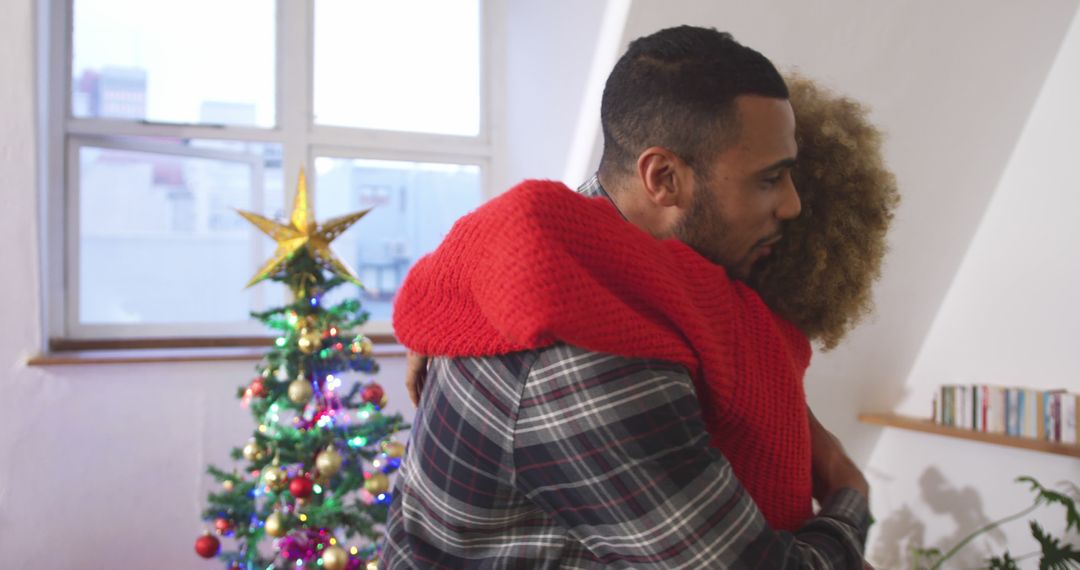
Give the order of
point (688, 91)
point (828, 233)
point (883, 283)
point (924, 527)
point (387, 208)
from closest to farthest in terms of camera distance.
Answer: point (688, 91) < point (828, 233) < point (883, 283) < point (924, 527) < point (387, 208)

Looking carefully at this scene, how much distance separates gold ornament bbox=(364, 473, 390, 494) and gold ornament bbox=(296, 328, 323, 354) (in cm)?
38

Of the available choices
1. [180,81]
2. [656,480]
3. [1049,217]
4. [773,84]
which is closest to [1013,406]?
[1049,217]

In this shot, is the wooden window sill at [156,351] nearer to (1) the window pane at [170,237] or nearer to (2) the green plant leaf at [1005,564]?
(1) the window pane at [170,237]

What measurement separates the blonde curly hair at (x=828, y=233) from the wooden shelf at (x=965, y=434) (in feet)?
5.57

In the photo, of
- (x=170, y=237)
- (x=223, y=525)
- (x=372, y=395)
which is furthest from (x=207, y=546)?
(x=170, y=237)

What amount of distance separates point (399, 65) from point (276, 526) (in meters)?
1.89

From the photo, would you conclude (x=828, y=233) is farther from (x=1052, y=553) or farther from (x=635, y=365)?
(x=1052, y=553)

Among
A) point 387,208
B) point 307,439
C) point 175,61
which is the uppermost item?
point 175,61

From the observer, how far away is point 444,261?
2.38 ft

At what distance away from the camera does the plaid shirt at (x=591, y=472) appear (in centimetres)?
63

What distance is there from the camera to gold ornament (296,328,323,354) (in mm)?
2146

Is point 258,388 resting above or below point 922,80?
below

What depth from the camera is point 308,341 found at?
84.6 inches

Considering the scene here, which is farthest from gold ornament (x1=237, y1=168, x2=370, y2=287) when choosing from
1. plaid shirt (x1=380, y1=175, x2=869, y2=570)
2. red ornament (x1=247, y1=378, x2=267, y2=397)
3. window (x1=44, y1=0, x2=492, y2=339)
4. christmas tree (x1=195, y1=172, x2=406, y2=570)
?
plaid shirt (x1=380, y1=175, x2=869, y2=570)
